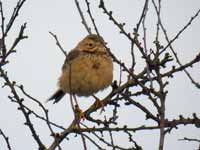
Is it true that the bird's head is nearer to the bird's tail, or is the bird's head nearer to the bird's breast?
the bird's breast

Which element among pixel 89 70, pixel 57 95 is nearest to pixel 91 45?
pixel 89 70

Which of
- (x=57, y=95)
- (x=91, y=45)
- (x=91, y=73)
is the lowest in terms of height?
(x=91, y=73)

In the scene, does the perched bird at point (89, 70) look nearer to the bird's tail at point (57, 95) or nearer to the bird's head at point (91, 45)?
the bird's head at point (91, 45)

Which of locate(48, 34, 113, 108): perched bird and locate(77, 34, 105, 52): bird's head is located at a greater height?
locate(77, 34, 105, 52): bird's head

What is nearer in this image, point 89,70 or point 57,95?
point 89,70

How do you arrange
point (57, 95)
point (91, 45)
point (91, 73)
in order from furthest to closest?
point (57, 95) < point (91, 45) < point (91, 73)

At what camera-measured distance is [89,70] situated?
7.70 meters

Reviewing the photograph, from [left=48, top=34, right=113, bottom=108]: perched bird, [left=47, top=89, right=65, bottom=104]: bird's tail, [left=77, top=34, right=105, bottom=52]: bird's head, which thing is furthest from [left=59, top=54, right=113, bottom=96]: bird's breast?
[left=47, top=89, right=65, bottom=104]: bird's tail

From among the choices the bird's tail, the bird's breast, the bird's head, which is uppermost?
the bird's head

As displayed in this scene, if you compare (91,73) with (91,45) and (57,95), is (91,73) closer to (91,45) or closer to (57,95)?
(91,45)

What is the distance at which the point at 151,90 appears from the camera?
149 inches

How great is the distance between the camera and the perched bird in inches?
303

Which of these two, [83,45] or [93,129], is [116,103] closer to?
[93,129]

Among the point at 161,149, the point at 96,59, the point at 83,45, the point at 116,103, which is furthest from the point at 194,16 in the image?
the point at 83,45
